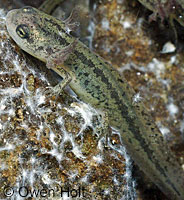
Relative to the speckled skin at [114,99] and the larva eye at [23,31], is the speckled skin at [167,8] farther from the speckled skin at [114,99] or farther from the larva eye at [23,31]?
the larva eye at [23,31]

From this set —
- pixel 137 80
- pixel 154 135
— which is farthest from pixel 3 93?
pixel 137 80

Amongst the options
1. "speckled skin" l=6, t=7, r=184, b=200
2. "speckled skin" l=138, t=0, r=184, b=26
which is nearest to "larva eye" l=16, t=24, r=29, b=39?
"speckled skin" l=6, t=7, r=184, b=200

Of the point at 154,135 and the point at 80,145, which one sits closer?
the point at 80,145

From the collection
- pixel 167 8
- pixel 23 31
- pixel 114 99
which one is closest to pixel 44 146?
pixel 114 99

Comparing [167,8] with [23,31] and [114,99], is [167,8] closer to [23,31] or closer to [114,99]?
[114,99]

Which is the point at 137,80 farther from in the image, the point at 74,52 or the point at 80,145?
the point at 80,145

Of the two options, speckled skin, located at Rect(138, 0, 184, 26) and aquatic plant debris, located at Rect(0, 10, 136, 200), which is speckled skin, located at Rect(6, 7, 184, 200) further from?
speckled skin, located at Rect(138, 0, 184, 26)
